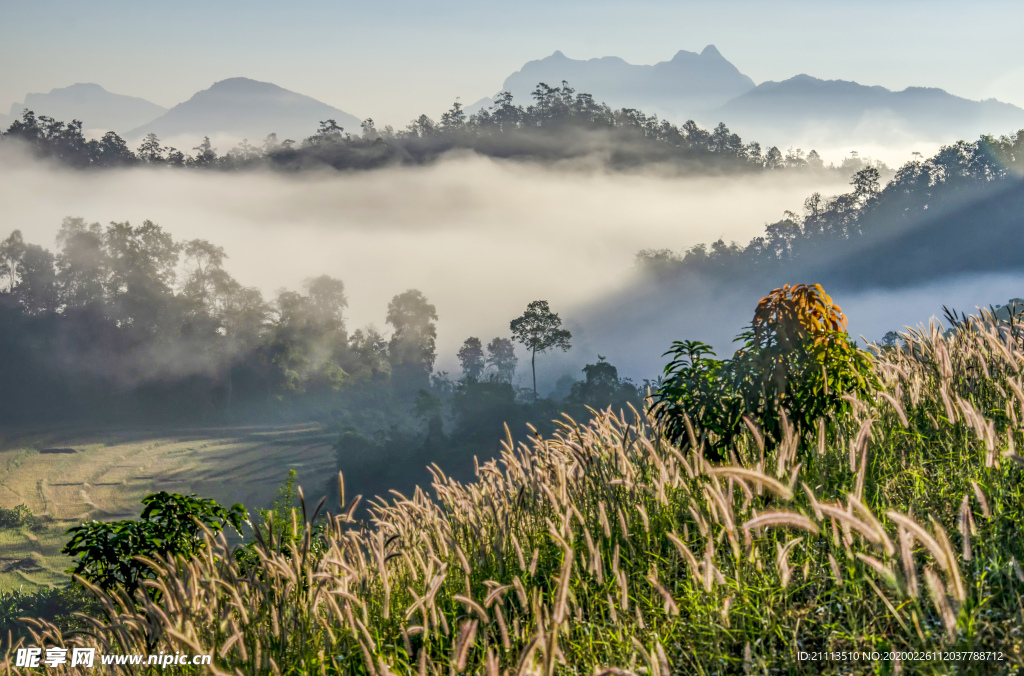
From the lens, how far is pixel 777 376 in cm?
494

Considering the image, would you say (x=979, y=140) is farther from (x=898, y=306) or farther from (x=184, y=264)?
(x=184, y=264)

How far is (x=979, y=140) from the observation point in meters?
112

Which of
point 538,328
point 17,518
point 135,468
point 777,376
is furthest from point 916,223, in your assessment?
point 17,518

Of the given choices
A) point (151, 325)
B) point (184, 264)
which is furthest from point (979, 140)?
point (151, 325)

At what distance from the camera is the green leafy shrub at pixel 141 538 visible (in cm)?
552

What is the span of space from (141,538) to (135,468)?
129448 mm

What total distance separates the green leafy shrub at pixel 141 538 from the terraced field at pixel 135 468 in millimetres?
88419

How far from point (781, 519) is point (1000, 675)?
120 centimetres

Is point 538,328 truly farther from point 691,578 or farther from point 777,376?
point 691,578

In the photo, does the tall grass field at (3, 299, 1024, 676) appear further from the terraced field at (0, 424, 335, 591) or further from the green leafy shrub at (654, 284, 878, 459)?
the terraced field at (0, 424, 335, 591)

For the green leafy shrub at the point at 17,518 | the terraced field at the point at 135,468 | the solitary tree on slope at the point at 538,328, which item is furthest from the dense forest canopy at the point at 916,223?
the green leafy shrub at the point at 17,518

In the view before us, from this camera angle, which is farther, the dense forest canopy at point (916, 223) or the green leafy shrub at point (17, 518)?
the dense forest canopy at point (916, 223)

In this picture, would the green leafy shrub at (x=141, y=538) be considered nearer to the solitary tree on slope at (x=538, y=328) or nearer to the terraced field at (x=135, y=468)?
the solitary tree on slope at (x=538, y=328)

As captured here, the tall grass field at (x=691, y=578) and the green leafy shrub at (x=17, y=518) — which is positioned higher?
the tall grass field at (x=691, y=578)
